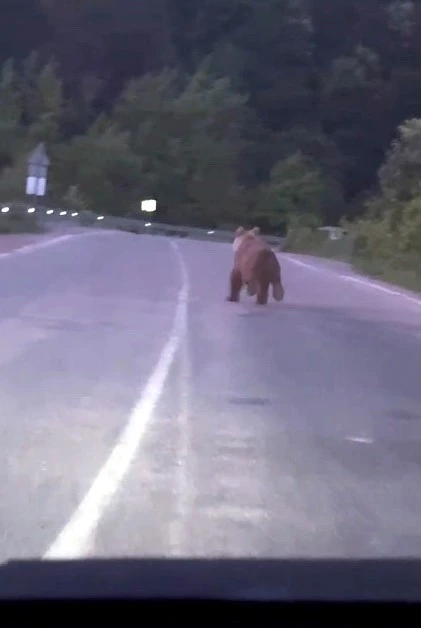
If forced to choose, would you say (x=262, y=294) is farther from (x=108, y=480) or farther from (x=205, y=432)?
(x=108, y=480)

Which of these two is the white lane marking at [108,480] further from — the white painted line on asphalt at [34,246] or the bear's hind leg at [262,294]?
the white painted line on asphalt at [34,246]

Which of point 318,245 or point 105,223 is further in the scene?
Answer: point 105,223

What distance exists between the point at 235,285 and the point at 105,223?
4998 cm

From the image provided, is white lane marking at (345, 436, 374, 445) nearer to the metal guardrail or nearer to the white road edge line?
the white road edge line

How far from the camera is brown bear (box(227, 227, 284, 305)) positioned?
72.8 ft

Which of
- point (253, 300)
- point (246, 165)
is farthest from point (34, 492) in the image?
point (246, 165)

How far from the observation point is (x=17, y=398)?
37.9 ft

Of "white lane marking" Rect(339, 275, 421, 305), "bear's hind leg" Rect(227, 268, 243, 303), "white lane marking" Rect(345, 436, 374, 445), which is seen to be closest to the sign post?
"white lane marking" Rect(339, 275, 421, 305)

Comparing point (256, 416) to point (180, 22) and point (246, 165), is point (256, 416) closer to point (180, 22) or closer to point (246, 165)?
point (246, 165)

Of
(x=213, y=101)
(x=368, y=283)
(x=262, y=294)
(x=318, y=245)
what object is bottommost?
(x=318, y=245)

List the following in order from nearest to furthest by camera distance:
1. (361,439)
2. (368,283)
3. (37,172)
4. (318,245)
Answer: (361,439) → (368,283) → (318,245) → (37,172)

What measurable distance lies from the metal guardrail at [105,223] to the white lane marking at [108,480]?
3796cm

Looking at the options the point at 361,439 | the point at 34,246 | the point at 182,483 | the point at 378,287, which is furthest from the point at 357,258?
the point at 182,483

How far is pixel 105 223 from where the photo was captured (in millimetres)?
72250
